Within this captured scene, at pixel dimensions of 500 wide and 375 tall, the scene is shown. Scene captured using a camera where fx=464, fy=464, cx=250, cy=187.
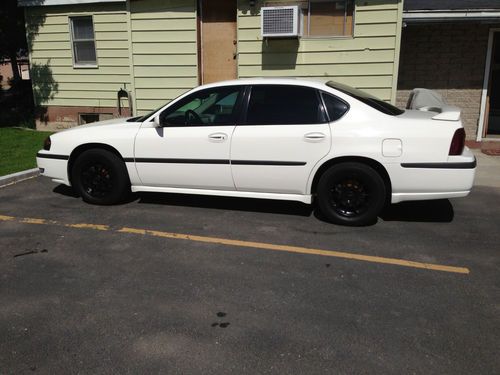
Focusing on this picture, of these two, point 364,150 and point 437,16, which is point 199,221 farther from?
point 437,16

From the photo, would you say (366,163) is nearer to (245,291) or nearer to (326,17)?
(245,291)

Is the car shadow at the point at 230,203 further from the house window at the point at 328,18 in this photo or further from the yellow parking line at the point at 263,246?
the house window at the point at 328,18

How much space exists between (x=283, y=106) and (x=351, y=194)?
1.21 meters

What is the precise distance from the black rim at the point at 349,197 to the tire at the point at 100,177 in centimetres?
250

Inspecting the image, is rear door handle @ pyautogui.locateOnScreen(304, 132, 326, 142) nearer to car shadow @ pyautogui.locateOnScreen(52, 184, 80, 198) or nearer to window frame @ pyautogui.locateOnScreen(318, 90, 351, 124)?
window frame @ pyautogui.locateOnScreen(318, 90, 351, 124)

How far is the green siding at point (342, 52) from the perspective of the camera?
871cm

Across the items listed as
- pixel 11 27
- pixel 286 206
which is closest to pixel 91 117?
pixel 11 27

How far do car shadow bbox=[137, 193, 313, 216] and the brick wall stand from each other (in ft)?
18.3

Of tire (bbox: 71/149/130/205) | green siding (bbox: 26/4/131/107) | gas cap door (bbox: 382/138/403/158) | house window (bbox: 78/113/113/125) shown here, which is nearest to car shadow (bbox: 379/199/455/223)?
gas cap door (bbox: 382/138/403/158)

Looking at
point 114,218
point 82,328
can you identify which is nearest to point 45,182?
point 114,218

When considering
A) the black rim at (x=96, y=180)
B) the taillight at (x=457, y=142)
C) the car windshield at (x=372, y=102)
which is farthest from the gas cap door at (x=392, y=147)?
the black rim at (x=96, y=180)

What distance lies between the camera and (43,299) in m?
3.49

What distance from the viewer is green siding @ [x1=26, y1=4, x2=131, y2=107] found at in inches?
418

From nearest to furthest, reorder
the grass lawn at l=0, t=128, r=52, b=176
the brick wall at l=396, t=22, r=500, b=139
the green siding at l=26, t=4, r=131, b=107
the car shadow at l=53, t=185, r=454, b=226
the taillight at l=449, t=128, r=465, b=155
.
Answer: the taillight at l=449, t=128, r=465, b=155 < the car shadow at l=53, t=185, r=454, b=226 < the grass lawn at l=0, t=128, r=52, b=176 < the brick wall at l=396, t=22, r=500, b=139 < the green siding at l=26, t=4, r=131, b=107
